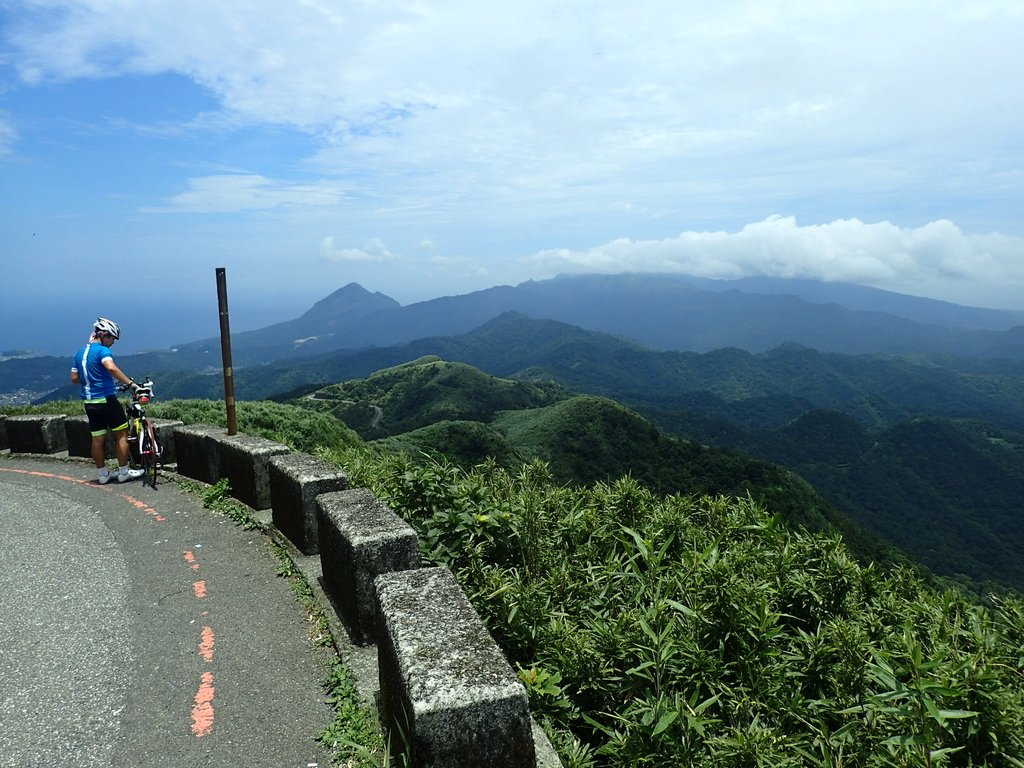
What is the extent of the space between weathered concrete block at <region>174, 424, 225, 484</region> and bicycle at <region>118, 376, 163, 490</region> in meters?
0.35

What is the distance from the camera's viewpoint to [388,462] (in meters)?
8.18

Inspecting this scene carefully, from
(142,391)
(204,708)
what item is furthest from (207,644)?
(142,391)

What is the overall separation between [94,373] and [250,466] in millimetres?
3612

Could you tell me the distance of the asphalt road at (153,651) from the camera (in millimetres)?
3576

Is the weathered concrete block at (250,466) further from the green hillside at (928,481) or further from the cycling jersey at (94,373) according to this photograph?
the green hillside at (928,481)

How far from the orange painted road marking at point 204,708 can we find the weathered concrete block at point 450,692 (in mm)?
1187

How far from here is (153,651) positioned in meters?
4.55

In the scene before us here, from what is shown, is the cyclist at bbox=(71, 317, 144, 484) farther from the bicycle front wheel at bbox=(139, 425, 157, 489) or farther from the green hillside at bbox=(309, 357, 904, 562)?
the green hillside at bbox=(309, 357, 904, 562)

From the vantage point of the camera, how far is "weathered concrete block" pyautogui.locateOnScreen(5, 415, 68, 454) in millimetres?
12523

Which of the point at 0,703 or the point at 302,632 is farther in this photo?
the point at 302,632

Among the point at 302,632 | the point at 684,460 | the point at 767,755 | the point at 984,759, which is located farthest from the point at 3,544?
the point at 684,460

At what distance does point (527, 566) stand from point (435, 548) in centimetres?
92

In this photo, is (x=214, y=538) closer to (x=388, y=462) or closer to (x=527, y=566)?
(x=388, y=462)

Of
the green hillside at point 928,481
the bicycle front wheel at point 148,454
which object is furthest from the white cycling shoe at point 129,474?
the green hillside at point 928,481
